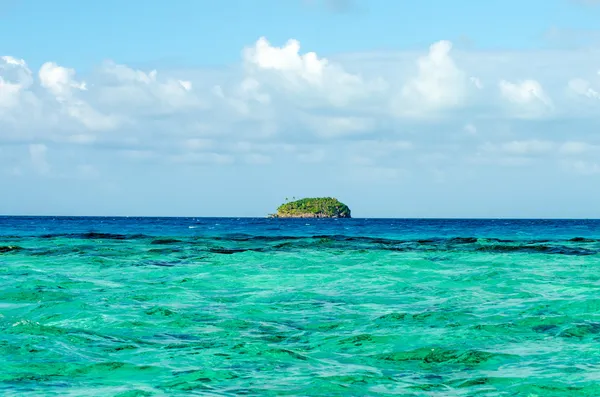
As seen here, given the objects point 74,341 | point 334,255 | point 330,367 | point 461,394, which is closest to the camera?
point 461,394

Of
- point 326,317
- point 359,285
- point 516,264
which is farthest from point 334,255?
point 326,317

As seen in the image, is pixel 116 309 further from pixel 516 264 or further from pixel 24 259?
pixel 516 264

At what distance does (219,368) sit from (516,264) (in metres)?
25.5

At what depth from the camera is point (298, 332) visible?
1586cm

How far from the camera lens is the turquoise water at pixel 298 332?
11.3 m

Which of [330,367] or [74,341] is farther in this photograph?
[74,341]

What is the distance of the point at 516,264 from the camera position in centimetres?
3472

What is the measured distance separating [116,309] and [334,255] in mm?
23183

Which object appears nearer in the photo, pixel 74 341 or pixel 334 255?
pixel 74 341

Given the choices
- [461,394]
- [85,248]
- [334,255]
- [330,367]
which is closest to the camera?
[461,394]

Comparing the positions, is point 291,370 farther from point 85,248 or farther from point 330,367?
point 85,248

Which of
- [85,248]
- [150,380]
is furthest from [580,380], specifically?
[85,248]

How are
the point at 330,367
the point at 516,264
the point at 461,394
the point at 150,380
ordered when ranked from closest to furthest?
the point at 461,394
the point at 150,380
the point at 330,367
the point at 516,264

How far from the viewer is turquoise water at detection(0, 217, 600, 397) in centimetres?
1134
